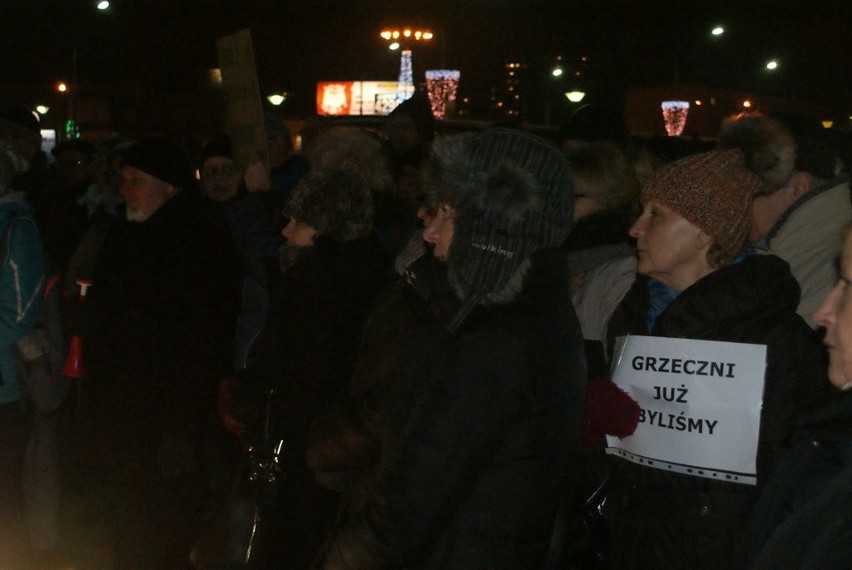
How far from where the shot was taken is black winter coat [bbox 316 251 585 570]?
230 centimetres

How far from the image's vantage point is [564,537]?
278cm

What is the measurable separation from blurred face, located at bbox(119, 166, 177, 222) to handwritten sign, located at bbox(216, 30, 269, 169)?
2.28 feet

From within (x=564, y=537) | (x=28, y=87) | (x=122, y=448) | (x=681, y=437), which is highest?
(x=28, y=87)

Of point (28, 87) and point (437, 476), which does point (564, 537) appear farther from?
point (28, 87)

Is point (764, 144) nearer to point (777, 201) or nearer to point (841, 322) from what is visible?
point (777, 201)

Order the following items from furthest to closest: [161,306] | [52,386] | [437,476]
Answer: [52,386], [161,306], [437,476]

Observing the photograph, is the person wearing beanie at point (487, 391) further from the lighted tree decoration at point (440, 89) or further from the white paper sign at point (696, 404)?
the lighted tree decoration at point (440, 89)

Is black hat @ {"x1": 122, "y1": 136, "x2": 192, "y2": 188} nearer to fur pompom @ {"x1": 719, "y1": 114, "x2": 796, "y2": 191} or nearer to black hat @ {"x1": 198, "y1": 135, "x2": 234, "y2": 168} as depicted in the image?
black hat @ {"x1": 198, "y1": 135, "x2": 234, "y2": 168}

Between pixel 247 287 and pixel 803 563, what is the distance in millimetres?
3675

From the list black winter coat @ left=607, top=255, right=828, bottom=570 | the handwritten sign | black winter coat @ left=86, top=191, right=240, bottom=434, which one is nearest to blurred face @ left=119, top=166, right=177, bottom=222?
black winter coat @ left=86, top=191, right=240, bottom=434

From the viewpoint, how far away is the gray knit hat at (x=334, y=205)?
4105mm

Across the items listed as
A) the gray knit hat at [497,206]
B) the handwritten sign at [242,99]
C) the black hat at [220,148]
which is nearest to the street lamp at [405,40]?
the black hat at [220,148]

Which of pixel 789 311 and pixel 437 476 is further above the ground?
pixel 789 311

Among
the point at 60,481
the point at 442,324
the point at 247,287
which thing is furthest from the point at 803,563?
the point at 60,481
